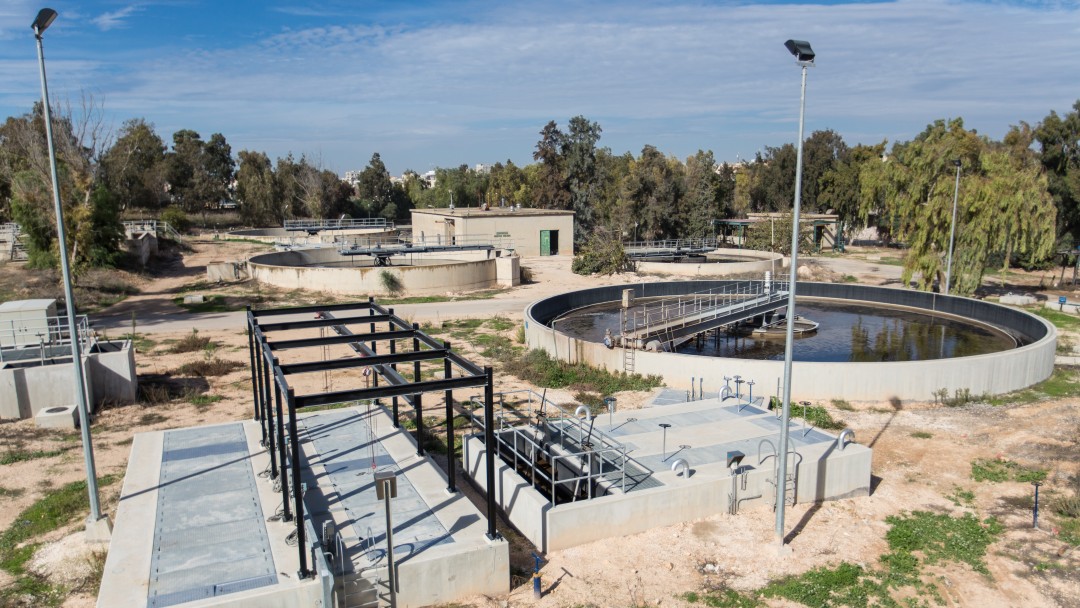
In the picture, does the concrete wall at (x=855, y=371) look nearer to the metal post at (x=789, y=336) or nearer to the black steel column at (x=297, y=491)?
the metal post at (x=789, y=336)

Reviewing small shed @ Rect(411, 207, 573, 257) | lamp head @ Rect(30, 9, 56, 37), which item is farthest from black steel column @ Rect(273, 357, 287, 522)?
small shed @ Rect(411, 207, 573, 257)

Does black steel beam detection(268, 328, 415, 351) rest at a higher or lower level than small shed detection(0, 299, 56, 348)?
higher

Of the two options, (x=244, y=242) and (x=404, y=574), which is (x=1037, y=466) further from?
(x=244, y=242)

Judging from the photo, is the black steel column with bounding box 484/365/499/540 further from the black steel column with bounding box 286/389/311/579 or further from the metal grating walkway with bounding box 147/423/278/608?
the metal grating walkway with bounding box 147/423/278/608

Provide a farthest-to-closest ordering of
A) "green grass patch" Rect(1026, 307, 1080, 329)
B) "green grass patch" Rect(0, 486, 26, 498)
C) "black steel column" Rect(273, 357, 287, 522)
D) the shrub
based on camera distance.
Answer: the shrub → "green grass patch" Rect(1026, 307, 1080, 329) → "green grass patch" Rect(0, 486, 26, 498) → "black steel column" Rect(273, 357, 287, 522)

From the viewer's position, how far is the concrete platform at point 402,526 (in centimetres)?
930

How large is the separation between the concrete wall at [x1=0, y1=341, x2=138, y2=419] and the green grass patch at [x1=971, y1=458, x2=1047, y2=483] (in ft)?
65.8

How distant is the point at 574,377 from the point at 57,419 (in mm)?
13046

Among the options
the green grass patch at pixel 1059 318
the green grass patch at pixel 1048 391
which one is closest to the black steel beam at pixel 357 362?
the green grass patch at pixel 1048 391

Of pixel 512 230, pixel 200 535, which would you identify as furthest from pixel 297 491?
pixel 512 230

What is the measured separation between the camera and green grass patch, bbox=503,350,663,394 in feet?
65.3

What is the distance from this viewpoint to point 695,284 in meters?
36.8

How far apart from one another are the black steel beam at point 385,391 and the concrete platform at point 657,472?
2173 mm

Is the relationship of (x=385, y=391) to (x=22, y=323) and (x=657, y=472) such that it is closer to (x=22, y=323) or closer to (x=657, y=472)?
(x=657, y=472)
